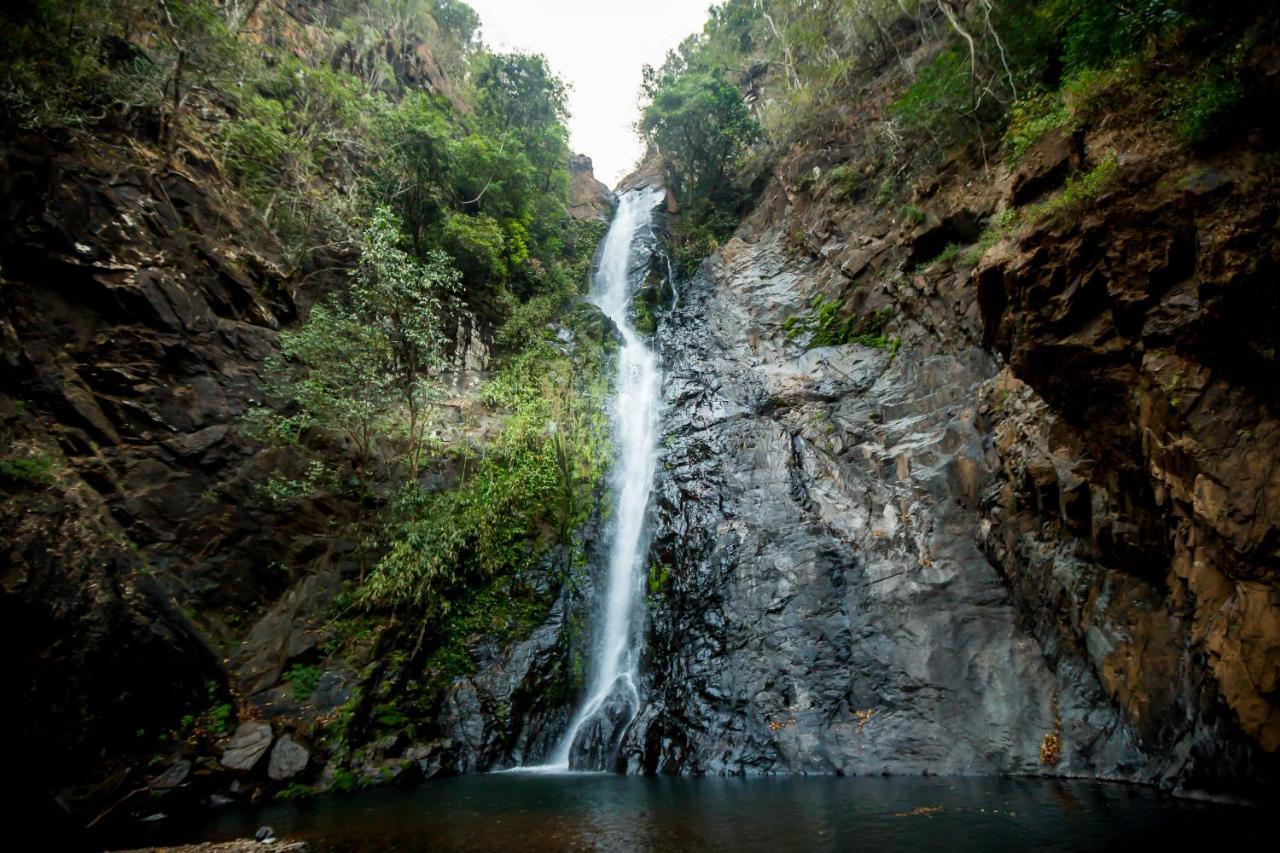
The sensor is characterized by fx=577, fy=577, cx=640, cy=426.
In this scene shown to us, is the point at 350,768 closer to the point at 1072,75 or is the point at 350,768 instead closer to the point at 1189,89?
the point at 1189,89

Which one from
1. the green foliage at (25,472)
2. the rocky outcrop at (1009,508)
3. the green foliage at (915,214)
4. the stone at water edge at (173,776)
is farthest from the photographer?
the green foliage at (915,214)

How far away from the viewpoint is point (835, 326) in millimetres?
16141

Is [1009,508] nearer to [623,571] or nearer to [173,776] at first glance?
[623,571]

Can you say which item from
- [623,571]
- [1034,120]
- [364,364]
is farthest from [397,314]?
[1034,120]

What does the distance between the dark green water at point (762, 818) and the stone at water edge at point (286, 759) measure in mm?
702

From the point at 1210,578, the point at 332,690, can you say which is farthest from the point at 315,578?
the point at 1210,578

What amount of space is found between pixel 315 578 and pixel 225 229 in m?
8.24

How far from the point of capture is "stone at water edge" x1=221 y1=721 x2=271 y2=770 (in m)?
9.08

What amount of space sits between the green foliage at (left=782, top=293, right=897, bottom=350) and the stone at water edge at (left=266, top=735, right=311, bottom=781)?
47.9 ft

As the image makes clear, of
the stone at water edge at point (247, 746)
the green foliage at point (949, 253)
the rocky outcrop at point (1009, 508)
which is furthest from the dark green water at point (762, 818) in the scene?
the green foliage at point (949, 253)

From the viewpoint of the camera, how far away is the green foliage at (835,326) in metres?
14.8

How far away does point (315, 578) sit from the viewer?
11844mm

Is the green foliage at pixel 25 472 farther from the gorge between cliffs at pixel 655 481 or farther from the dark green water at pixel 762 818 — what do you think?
the dark green water at pixel 762 818

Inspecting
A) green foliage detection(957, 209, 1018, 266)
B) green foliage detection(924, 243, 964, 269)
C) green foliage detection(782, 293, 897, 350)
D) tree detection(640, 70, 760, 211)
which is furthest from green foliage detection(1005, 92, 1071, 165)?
tree detection(640, 70, 760, 211)
